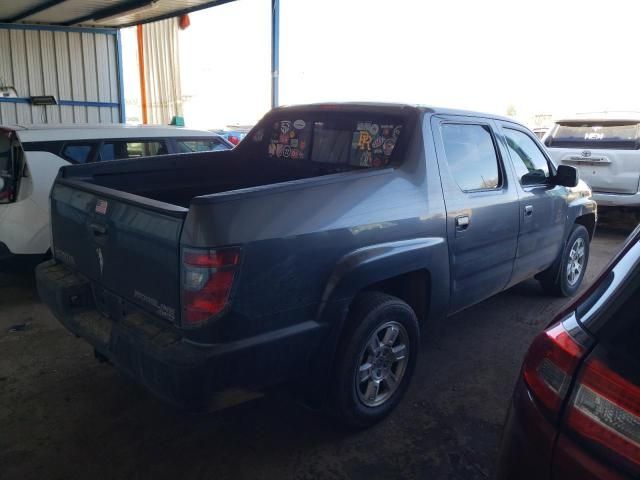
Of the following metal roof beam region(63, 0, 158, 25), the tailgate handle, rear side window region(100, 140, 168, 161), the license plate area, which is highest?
metal roof beam region(63, 0, 158, 25)

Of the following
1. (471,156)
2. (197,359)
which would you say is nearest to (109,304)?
(197,359)

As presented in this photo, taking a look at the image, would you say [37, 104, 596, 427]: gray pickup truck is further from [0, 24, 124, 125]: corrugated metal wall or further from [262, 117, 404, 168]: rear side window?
[0, 24, 124, 125]: corrugated metal wall

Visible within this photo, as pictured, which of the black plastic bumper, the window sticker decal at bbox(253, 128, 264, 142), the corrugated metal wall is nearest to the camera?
the window sticker decal at bbox(253, 128, 264, 142)

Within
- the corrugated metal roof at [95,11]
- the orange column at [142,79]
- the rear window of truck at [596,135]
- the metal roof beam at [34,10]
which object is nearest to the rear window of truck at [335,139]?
the rear window of truck at [596,135]

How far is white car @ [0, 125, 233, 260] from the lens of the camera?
4613mm

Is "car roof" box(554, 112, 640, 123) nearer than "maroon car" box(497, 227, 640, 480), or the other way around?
"maroon car" box(497, 227, 640, 480)

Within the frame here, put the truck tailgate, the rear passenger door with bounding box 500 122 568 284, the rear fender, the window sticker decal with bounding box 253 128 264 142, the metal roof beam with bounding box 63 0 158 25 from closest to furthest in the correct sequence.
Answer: the truck tailgate
the rear fender
the rear passenger door with bounding box 500 122 568 284
the window sticker decal with bounding box 253 128 264 142
the metal roof beam with bounding box 63 0 158 25

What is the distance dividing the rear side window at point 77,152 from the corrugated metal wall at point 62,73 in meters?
7.82

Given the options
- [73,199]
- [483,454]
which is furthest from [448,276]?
[73,199]

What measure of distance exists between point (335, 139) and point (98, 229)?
1768mm

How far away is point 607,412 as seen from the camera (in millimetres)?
1381

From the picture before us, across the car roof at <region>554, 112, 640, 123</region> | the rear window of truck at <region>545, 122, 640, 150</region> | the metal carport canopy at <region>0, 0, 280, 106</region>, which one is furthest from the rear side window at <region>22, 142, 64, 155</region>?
the car roof at <region>554, 112, 640, 123</region>

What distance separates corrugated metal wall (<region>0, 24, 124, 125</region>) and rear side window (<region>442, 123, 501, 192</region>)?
11.1 m

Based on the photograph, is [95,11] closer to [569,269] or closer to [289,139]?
[289,139]
